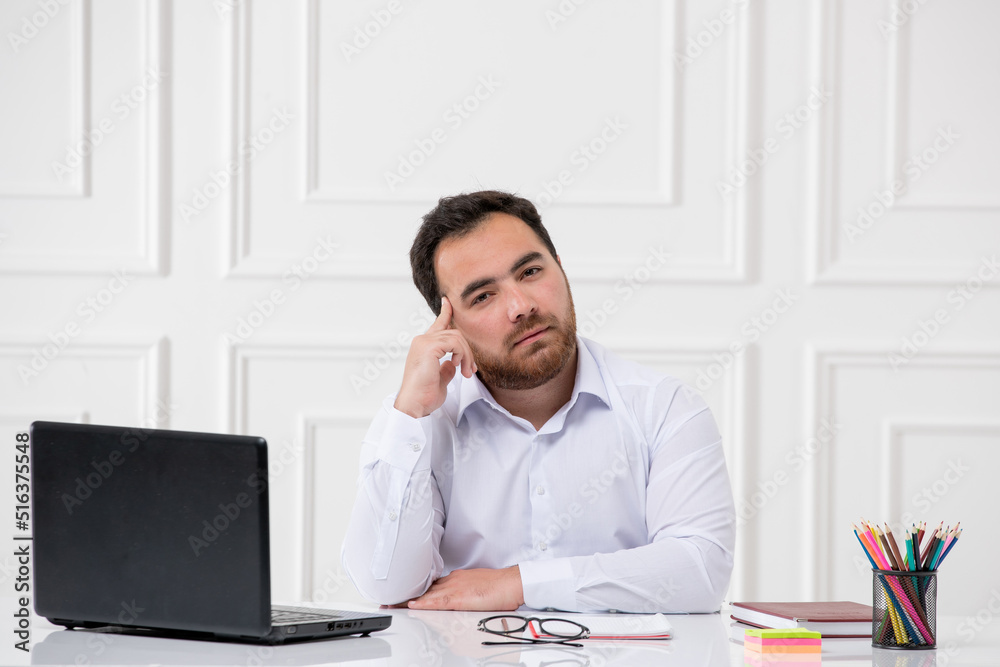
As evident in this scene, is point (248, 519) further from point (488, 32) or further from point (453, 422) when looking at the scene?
point (488, 32)

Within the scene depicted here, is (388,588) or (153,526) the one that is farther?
(388,588)

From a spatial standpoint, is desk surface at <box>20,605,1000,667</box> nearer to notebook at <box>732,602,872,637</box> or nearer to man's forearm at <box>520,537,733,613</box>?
notebook at <box>732,602,872,637</box>

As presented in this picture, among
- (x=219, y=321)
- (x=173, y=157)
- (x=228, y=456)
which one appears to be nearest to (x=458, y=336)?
(x=228, y=456)

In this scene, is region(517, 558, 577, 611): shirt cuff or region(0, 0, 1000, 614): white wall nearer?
region(517, 558, 577, 611): shirt cuff

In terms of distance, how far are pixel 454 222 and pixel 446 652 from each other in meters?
1.06

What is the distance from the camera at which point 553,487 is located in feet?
5.85

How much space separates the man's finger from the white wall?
821 mm

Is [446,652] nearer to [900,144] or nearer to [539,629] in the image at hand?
[539,629]

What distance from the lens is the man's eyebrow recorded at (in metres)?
1.89

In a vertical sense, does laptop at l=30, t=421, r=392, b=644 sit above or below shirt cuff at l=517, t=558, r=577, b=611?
above

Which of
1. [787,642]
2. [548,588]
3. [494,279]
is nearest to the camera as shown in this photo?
[787,642]

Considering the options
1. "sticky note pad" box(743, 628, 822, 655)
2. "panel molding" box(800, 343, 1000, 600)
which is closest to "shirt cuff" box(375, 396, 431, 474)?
"sticky note pad" box(743, 628, 822, 655)

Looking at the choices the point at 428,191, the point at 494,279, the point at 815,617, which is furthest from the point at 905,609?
the point at 428,191

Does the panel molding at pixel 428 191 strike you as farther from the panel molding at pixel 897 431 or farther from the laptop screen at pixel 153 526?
the laptop screen at pixel 153 526
